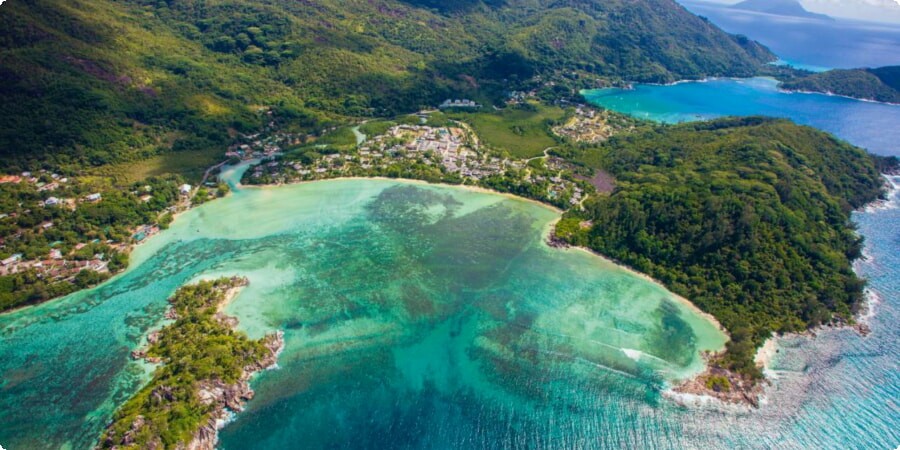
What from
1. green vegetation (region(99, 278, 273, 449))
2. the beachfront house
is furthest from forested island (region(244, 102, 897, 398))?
green vegetation (region(99, 278, 273, 449))

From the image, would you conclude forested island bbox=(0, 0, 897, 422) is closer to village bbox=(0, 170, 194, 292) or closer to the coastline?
village bbox=(0, 170, 194, 292)

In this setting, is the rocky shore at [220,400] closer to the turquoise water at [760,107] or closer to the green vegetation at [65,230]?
the green vegetation at [65,230]

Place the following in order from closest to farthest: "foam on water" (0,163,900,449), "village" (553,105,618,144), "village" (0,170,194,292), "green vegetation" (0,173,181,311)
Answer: "foam on water" (0,163,900,449) < "green vegetation" (0,173,181,311) < "village" (0,170,194,292) < "village" (553,105,618,144)

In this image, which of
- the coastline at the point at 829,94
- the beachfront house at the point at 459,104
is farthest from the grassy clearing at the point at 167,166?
the coastline at the point at 829,94

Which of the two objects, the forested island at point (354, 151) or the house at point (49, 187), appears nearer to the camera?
the forested island at point (354, 151)

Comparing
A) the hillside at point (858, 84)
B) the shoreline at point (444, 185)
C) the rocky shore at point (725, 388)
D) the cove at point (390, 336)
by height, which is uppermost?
the hillside at point (858, 84)

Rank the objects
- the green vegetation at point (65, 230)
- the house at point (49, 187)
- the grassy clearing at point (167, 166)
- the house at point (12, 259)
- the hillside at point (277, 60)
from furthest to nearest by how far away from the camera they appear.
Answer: the hillside at point (277, 60)
the grassy clearing at point (167, 166)
the house at point (49, 187)
the house at point (12, 259)
the green vegetation at point (65, 230)

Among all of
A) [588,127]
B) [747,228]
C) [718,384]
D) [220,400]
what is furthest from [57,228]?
[588,127]
